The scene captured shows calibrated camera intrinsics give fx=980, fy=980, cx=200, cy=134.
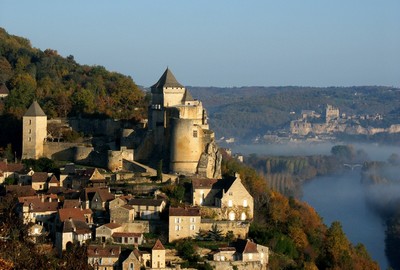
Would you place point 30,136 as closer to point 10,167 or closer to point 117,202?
point 10,167

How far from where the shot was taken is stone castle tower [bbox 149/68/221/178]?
136 feet

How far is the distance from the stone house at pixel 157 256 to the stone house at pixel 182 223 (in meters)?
1.98

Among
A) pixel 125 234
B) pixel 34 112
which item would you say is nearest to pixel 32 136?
pixel 34 112

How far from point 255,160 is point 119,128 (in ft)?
212

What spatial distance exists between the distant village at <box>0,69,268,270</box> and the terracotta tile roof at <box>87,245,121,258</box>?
3cm

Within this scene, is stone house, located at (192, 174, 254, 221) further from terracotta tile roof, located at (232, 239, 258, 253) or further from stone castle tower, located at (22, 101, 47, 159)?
stone castle tower, located at (22, 101, 47, 159)

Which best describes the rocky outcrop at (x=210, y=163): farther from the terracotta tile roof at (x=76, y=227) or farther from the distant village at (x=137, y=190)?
the terracotta tile roof at (x=76, y=227)

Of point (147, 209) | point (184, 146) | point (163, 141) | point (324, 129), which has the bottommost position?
point (324, 129)

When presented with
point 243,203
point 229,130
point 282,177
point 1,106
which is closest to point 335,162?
point 282,177

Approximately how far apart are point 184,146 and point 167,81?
144 inches

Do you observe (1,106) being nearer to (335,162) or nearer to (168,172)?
(168,172)

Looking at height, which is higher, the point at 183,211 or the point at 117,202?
the point at 117,202

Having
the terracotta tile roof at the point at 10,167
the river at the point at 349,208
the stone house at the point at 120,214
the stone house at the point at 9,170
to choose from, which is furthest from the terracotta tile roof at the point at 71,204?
the river at the point at 349,208

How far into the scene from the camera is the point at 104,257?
33.0 m
